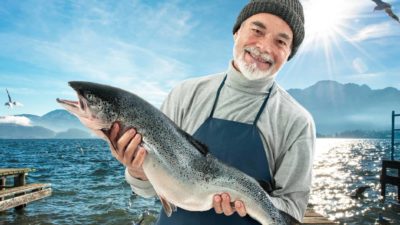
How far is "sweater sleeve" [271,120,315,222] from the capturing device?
3.48 m

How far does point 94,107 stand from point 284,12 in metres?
1.98

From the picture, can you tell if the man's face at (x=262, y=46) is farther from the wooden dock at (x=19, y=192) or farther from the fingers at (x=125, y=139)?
the wooden dock at (x=19, y=192)

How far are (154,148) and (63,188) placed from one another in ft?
101

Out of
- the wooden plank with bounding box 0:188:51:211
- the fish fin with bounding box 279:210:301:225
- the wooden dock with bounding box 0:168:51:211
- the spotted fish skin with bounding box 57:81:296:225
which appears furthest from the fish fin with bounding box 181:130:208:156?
the wooden plank with bounding box 0:188:51:211

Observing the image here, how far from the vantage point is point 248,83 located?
3.73 m

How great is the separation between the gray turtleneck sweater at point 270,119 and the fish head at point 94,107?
677 mm

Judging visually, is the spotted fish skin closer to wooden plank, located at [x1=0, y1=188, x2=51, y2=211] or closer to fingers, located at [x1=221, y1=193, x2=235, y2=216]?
fingers, located at [x1=221, y1=193, x2=235, y2=216]

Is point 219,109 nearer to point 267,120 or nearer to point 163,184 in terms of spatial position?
point 267,120

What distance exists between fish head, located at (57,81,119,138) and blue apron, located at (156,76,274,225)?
90 cm

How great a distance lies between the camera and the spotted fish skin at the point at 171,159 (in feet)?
9.98

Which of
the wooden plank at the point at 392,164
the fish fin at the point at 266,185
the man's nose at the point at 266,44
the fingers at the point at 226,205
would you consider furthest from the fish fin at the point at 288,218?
the wooden plank at the point at 392,164

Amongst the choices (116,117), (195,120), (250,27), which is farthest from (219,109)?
(116,117)

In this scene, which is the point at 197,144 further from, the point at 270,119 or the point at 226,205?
the point at 270,119

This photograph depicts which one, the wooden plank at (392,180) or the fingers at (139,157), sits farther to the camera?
the wooden plank at (392,180)
